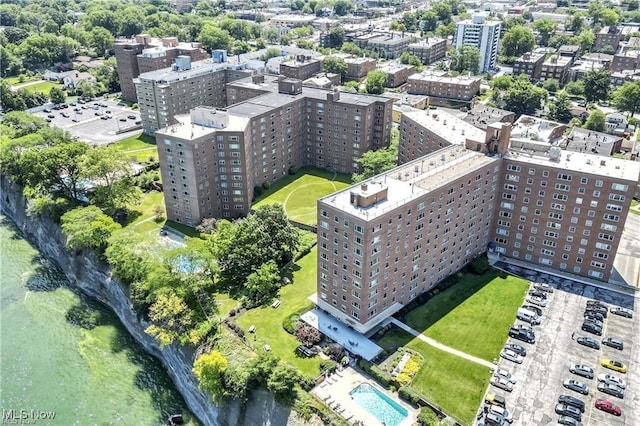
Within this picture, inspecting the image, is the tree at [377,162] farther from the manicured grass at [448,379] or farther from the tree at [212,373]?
the tree at [212,373]

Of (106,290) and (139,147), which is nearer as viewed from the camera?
(106,290)

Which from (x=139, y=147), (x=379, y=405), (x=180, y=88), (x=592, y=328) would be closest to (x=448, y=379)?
(x=379, y=405)

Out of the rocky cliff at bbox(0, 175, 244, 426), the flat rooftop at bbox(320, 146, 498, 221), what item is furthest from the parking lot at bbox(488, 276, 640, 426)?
the rocky cliff at bbox(0, 175, 244, 426)

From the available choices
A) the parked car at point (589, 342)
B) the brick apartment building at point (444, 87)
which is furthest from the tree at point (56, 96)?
the parked car at point (589, 342)

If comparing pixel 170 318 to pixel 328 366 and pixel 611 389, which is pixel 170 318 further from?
pixel 611 389

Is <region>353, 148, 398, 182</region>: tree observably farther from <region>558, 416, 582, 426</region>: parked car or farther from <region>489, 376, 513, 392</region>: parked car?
<region>558, 416, 582, 426</region>: parked car
